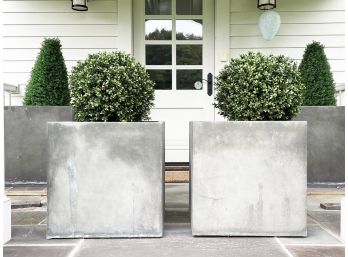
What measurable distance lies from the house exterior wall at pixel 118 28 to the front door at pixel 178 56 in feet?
0.72

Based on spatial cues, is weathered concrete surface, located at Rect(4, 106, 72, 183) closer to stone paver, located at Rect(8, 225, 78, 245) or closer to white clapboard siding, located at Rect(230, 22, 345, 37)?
stone paver, located at Rect(8, 225, 78, 245)

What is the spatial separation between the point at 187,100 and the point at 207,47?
32.5 inches

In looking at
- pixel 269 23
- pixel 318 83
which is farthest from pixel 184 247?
pixel 269 23

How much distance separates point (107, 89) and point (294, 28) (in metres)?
4.11

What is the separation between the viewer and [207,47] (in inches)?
259

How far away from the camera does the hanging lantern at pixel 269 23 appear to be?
20.6 feet

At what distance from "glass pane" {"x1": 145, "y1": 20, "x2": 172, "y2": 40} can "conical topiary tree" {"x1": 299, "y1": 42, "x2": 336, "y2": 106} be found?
211 centimetres

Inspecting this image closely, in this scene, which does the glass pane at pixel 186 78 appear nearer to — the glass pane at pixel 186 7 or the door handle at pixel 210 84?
the door handle at pixel 210 84

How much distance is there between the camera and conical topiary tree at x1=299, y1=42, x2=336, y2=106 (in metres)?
5.41

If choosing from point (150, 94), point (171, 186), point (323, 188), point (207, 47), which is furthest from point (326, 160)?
point (150, 94)

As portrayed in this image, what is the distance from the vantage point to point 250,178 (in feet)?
10.4

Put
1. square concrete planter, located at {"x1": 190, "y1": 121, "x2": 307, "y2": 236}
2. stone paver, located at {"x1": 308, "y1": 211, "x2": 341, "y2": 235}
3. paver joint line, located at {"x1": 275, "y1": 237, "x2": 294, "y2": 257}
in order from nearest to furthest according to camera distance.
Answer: paver joint line, located at {"x1": 275, "y1": 237, "x2": 294, "y2": 257} → square concrete planter, located at {"x1": 190, "y1": 121, "x2": 307, "y2": 236} → stone paver, located at {"x1": 308, "y1": 211, "x2": 341, "y2": 235}

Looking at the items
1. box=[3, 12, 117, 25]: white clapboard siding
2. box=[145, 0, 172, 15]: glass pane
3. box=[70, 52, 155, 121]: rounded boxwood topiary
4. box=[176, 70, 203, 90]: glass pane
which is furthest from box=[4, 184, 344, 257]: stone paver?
box=[145, 0, 172, 15]: glass pane

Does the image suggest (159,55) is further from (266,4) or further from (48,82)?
(48,82)
